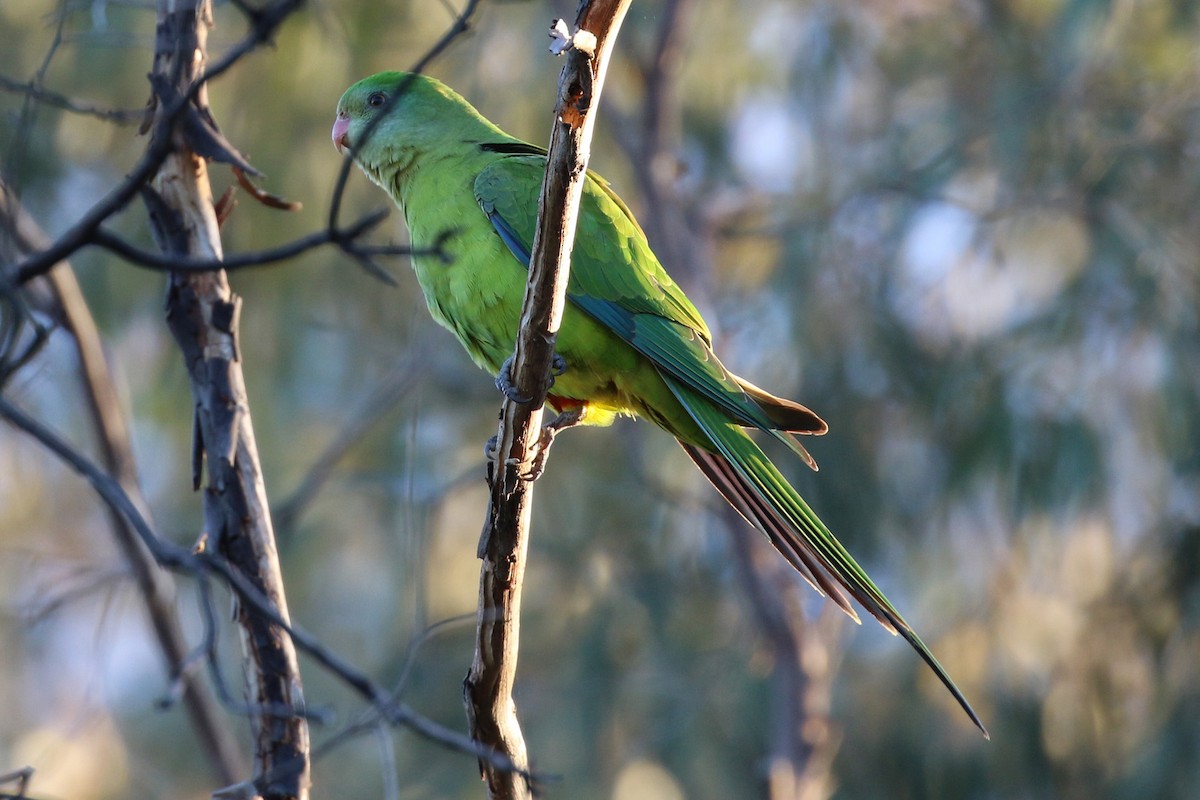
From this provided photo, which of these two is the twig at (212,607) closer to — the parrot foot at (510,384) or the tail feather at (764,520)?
the parrot foot at (510,384)

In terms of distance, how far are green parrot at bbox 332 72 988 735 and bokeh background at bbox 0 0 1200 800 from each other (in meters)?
1.95

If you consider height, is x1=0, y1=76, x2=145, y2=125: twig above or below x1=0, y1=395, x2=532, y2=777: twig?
above

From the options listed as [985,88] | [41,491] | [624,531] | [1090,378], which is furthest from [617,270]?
[41,491]

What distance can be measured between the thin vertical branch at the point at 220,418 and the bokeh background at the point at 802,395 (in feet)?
7.51

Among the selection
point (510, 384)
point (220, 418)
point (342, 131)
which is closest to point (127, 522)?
point (220, 418)

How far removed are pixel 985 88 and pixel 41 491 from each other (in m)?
6.47

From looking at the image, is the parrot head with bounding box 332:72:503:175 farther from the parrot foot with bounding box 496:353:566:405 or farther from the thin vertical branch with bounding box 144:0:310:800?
the parrot foot with bounding box 496:353:566:405

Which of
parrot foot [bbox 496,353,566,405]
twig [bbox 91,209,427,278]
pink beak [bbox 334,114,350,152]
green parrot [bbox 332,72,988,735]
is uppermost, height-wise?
pink beak [bbox 334,114,350,152]

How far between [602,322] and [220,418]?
920 mm

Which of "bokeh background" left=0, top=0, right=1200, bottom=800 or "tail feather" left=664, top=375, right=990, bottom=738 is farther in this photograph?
"bokeh background" left=0, top=0, right=1200, bottom=800

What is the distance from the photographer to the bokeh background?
529 centimetres

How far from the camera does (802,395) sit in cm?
590

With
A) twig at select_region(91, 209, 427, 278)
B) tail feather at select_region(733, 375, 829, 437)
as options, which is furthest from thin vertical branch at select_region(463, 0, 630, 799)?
tail feather at select_region(733, 375, 829, 437)

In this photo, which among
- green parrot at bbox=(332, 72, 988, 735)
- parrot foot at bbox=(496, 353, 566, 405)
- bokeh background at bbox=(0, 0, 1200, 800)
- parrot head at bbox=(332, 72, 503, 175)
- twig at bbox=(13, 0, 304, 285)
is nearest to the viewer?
twig at bbox=(13, 0, 304, 285)
